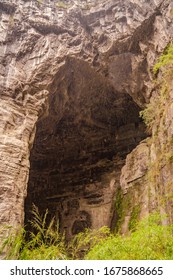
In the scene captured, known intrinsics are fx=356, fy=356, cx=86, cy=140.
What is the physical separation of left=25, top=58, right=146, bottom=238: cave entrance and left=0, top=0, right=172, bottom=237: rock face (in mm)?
44

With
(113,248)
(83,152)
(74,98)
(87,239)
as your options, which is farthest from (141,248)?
(83,152)

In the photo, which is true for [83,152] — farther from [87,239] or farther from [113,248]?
[113,248]

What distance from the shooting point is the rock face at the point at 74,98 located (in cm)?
1060

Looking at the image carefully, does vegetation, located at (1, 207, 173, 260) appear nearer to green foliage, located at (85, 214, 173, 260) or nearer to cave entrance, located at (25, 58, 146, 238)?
green foliage, located at (85, 214, 173, 260)

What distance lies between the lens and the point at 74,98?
13648 millimetres

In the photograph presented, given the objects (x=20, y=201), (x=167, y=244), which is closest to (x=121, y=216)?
(x=20, y=201)

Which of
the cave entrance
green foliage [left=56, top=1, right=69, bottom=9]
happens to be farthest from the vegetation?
green foliage [left=56, top=1, right=69, bottom=9]

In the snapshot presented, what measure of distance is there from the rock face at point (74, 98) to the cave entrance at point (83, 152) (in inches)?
1.7

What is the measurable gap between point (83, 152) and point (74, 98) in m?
2.92

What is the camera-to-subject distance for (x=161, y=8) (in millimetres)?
11258

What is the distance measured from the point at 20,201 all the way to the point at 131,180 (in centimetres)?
401

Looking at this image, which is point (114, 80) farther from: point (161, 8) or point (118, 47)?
point (161, 8)

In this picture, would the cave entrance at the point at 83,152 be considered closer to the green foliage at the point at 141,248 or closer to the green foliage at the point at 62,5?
the green foliage at the point at 62,5

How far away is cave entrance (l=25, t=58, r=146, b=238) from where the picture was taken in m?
13.8
